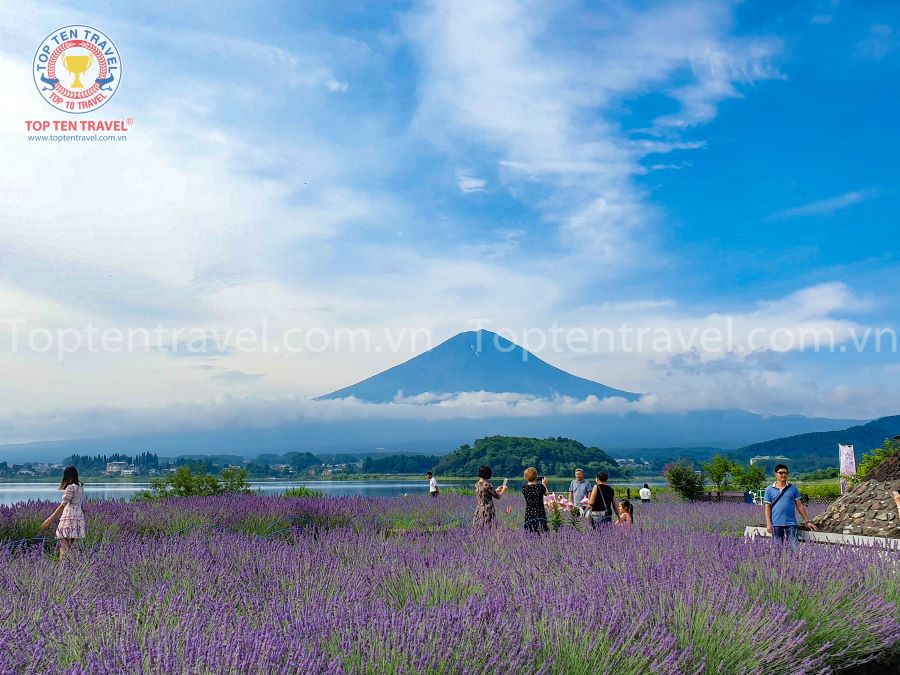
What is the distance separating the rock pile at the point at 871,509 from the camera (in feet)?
35.3

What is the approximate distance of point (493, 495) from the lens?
11.1m

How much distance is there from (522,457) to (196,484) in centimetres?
4953

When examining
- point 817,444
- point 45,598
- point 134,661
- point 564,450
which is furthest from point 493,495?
point 817,444

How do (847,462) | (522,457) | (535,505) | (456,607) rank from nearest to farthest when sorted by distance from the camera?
(456,607) < (535,505) < (847,462) < (522,457)

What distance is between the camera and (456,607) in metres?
3.86

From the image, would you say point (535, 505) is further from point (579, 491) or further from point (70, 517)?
point (70, 517)

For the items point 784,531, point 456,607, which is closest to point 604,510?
point 784,531

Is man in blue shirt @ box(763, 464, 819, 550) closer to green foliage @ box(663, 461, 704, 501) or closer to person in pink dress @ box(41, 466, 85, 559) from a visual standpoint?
person in pink dress @ box(41, 466, 85, 559)

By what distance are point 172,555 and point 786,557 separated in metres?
4.86

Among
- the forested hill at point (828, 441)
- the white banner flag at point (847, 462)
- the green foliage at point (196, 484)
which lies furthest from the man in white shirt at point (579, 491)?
the forested hill at point (828, 441)

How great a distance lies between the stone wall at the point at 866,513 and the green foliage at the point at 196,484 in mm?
13163

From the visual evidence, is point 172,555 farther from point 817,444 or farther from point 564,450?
point 817,444

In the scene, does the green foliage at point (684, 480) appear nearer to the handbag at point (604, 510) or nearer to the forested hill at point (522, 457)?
the handbag at point (604, 510)

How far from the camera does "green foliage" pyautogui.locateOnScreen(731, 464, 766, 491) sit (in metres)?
27.8
